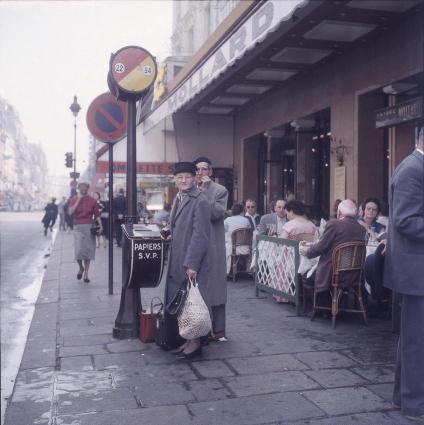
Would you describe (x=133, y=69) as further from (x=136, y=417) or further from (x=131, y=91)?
(x=136, y=417)

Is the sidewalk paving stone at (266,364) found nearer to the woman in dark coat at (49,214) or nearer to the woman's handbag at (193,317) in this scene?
the woman's handbag at (193,317)

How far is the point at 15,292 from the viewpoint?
967 cm

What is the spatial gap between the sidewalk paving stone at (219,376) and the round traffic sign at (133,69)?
8.57 feet

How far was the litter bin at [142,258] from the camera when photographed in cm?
538

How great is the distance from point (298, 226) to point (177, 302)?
294 centimetres

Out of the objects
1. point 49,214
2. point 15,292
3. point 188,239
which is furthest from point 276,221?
point 49,214

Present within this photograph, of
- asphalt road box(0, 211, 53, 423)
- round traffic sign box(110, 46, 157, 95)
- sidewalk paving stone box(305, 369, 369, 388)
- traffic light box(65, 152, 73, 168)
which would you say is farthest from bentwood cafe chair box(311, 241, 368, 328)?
traffic light box(65, 152, 73, 168)

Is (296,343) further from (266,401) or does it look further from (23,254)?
(23,254)

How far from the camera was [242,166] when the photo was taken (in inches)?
736

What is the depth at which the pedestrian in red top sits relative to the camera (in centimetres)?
1003

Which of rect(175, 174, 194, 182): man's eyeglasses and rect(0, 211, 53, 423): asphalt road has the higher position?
rect(175, 174, 194, 182): man's eyeglasses

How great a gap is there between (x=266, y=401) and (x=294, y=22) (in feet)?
Result: 22.1

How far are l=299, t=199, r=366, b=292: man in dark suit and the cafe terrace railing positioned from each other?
0.54 metres

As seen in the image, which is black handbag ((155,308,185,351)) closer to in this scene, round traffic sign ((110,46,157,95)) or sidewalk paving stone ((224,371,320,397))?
sidewalk paving stone ((224,371,320,397))
